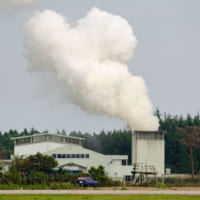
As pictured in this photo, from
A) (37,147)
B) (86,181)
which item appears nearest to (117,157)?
(37,147)

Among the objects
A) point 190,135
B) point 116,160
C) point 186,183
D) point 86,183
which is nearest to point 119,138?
point 190,135

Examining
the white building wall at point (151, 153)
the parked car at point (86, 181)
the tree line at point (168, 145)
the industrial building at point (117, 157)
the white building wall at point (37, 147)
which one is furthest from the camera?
the tree line at point (168, 145)

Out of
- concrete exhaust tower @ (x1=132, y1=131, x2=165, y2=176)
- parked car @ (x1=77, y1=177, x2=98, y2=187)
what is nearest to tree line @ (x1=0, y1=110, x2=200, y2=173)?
concrete exhaust tower @ (x1=132, y1=131, x2=165, y2=176)

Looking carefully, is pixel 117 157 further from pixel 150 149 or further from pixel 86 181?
pixel 86 181

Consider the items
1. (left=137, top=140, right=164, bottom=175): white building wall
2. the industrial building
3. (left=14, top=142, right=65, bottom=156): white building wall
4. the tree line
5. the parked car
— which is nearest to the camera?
the parked car

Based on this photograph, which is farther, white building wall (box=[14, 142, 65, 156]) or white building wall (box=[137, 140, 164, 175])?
white building wall (box=[14, 142, 65, 156])

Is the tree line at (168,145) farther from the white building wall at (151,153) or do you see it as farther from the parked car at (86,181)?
the parked car at (86,181)

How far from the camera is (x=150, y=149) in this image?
9044 centimetres

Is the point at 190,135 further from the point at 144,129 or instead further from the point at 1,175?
the point at 1,175

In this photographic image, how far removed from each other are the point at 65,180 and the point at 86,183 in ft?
15.1

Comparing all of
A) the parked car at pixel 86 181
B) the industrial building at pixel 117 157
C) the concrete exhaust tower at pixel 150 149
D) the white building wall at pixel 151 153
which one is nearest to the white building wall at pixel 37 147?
the industrial building at pixel 117 157

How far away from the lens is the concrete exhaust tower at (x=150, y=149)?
3546 inches

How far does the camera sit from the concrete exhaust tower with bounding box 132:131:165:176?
90062 mm

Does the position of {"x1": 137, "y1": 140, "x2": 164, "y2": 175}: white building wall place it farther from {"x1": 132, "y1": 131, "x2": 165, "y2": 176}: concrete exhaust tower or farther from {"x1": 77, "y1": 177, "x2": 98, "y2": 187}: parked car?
{"x1": 77, "y1": 177, "x2": 98, "y2": 187}: parked car
